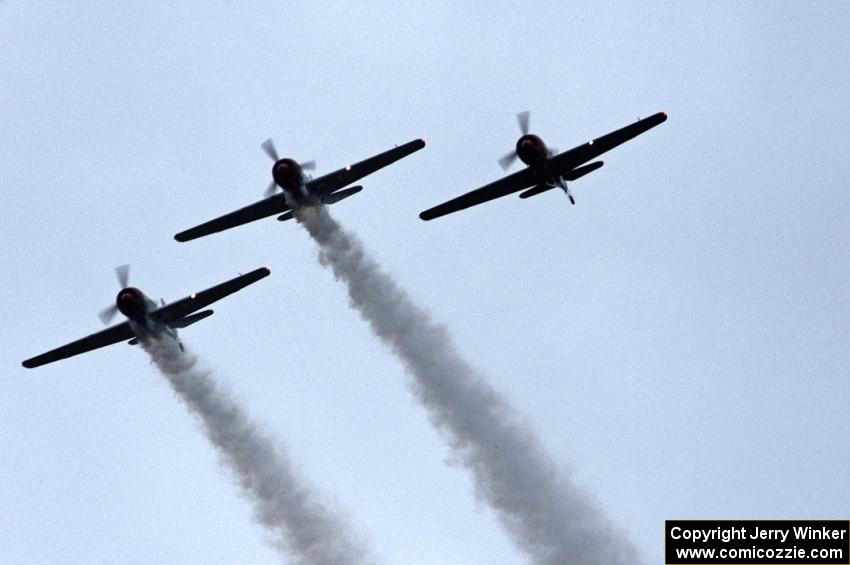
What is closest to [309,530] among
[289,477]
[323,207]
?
[289,477]

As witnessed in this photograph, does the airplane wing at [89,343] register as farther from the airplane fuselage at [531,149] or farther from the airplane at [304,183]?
the airplane fuselage at [531,149]

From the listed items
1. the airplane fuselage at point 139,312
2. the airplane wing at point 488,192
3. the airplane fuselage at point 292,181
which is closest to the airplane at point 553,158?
the airplane wing at point 488,192

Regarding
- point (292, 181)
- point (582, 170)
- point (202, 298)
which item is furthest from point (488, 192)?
point (202, 298)

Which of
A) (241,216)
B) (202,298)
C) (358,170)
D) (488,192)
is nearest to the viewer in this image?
(202,298)

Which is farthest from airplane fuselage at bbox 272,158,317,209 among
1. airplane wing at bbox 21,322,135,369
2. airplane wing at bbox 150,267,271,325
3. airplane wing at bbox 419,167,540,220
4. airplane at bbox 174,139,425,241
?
airplane wing at bbox 21,322,135,369

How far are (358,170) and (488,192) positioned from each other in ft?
19.3

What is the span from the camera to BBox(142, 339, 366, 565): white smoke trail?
75.2m

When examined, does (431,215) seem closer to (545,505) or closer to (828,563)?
(545,505)

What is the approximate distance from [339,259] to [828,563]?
84.4ft

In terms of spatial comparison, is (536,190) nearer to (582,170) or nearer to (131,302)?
(582,170)

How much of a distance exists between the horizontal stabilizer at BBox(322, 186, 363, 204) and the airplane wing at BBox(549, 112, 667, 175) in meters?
8.19

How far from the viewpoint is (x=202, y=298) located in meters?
76.7

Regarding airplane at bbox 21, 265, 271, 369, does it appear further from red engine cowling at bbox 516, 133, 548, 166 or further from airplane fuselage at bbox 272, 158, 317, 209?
red engine cowling at bbox 516, 133, 548, 166

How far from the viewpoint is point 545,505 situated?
74.6 m
